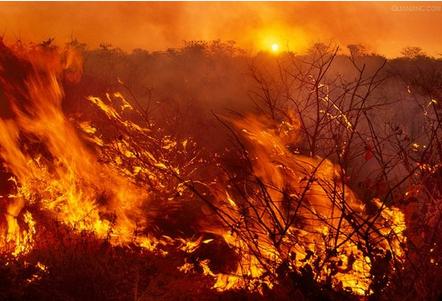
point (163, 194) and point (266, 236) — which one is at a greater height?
point (163, 194)

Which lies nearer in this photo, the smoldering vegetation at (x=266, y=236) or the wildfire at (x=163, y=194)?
the smoldering vegetation at (x=266, y=236)

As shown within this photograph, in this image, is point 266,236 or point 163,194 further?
point 163,194

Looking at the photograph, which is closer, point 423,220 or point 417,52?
point 423,220

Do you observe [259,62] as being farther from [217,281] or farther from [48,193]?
[217,281]

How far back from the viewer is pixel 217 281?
4.82m

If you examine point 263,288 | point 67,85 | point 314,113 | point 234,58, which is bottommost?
point 263,288

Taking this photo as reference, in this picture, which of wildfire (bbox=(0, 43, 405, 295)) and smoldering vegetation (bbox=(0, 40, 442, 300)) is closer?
smoldering vegetation (bbox=(0, 40, 442, 300))

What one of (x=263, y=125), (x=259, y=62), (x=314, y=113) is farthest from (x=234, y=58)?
(x=263, y=125)

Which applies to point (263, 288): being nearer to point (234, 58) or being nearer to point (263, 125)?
point (263, 125)

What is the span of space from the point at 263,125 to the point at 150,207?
1761 mm

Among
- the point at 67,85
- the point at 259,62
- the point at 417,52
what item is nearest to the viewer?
the point at 67,85

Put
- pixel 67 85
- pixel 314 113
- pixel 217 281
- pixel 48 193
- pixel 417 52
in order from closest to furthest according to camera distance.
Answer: pixel 217 281, pixel 48 193, pixel 67 85, pixel 314 113, pixel 417 52

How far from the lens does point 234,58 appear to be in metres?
23.6

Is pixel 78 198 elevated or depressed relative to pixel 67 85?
depressed
